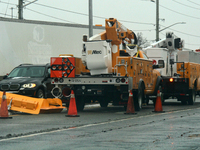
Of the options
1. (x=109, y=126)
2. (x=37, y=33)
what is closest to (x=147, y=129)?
(x=109, y=126)

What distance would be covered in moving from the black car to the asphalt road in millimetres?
4334

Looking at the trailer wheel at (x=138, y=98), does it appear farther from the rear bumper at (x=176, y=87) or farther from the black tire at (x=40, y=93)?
the rear bumper at (x=176, y=87)

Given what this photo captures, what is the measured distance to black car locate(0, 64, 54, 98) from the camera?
18406mm

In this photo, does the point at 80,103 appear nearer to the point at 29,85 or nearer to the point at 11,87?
the point at 29,85

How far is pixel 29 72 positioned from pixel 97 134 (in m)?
10.4

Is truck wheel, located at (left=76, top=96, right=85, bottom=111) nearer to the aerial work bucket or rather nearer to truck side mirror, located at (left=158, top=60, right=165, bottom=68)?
the aerial work bucket

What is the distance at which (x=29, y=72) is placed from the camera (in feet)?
66.2

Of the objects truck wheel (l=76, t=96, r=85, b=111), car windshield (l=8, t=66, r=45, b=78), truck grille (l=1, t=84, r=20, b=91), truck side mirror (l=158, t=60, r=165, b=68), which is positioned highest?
truck side mirror (l=158, t=60, r=165, b=68)

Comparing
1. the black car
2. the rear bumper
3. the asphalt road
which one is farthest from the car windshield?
the rear bumper

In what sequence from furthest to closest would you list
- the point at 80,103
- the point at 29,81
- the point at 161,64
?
1. the point at 161,64
2. the point at 29,81
3. the point at 80,103

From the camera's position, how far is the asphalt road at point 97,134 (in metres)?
8.54

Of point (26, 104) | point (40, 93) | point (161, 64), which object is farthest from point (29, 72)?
point (161, 64)

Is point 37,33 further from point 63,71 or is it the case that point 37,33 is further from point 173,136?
point 173,136

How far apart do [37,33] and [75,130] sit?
18.5 m
